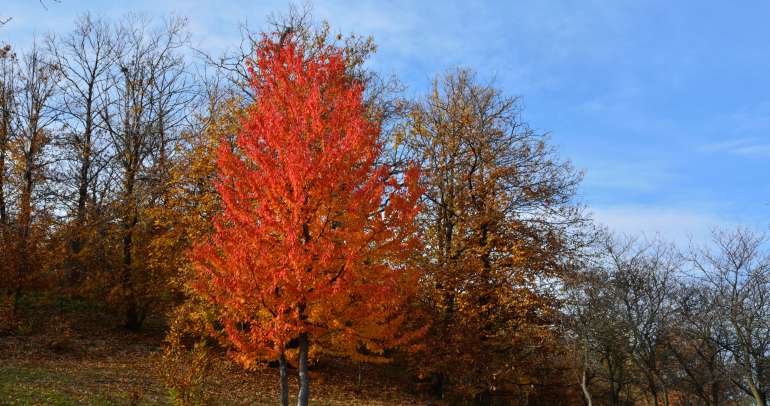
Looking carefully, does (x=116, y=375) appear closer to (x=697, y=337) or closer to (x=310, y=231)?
(x=310, y=231)

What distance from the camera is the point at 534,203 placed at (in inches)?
809

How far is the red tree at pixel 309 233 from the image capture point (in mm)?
9938

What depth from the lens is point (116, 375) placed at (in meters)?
14.8

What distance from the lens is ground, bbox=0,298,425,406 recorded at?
12.1 metres

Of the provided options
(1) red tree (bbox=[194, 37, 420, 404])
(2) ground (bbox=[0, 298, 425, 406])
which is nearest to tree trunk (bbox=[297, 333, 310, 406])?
(1) red tree (bbox=[194, 37, 420, 404])

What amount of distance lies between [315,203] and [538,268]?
11.4 meters

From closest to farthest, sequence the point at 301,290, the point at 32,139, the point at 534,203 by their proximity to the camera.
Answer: the point at 301,290 → the point at 534,203 → the point at 32,139

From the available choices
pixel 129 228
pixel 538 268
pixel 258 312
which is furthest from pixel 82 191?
pixel 538 268

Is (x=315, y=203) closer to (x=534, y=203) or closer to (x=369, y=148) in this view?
(x=369, y=148)

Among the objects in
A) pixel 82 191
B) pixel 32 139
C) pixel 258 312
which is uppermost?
pixel 32 139

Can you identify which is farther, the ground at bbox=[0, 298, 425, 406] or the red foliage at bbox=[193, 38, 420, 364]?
the ground at bbox=[0, 298, 425, 406]

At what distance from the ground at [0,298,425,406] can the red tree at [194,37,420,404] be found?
305 cm

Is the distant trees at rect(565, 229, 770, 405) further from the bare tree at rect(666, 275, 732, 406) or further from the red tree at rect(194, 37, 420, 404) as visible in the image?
the red tree at rect(194, 37, 420, 404)

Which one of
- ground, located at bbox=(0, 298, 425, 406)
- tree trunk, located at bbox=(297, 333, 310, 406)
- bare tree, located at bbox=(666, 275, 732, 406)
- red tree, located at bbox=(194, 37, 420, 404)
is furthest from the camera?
bare tree, located at bbox=(666, 275, 732, 406)
